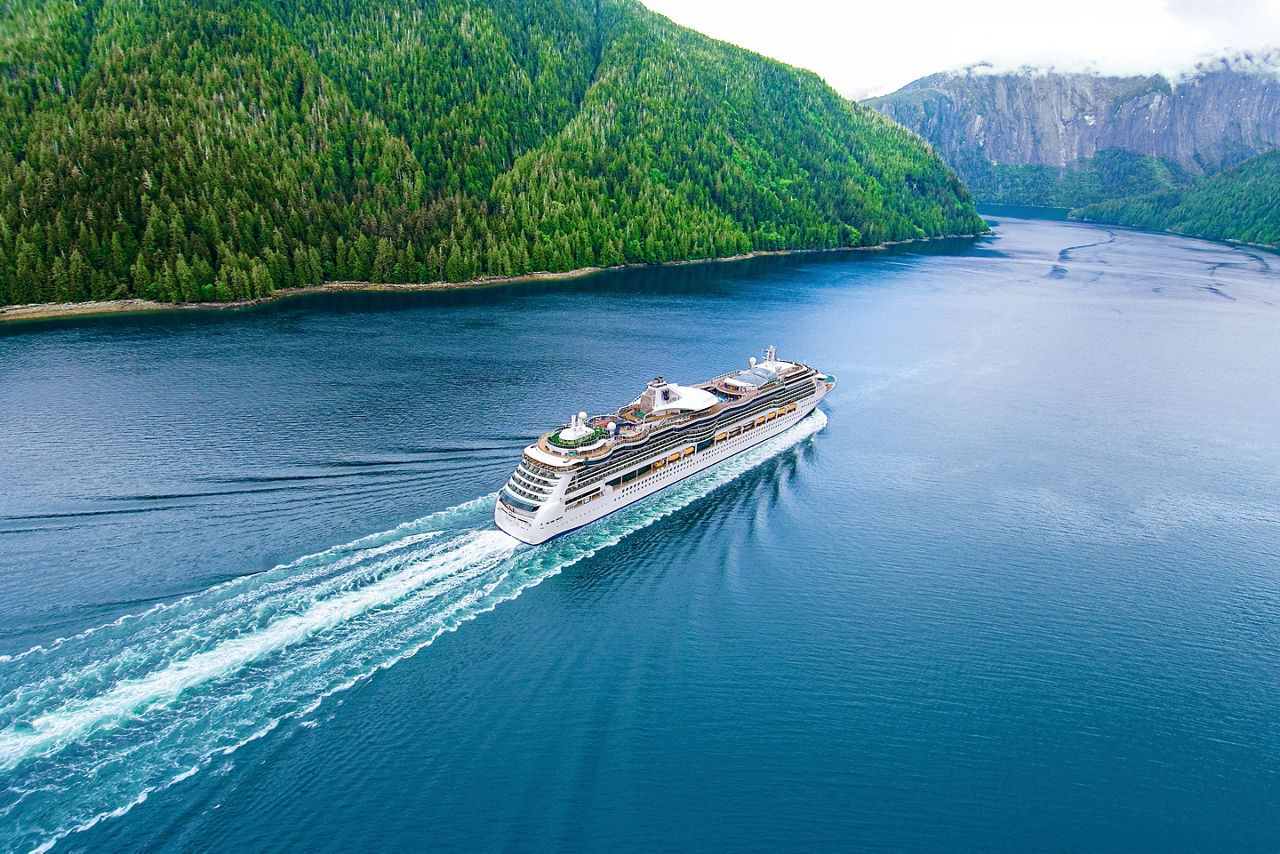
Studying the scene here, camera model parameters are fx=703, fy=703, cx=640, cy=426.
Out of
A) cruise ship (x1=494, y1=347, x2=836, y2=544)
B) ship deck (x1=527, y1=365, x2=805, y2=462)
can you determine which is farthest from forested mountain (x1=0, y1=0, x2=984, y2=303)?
cruise ship (x1=494, y1=347, x2=836, y2=544)

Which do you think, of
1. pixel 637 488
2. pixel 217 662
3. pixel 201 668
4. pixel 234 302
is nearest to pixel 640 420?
pixel 637 488

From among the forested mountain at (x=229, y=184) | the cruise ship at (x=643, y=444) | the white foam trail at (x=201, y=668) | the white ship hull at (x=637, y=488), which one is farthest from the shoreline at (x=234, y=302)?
the white foam trail at (x=201, y=668)

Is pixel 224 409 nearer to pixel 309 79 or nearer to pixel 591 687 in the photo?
pixel 591 687

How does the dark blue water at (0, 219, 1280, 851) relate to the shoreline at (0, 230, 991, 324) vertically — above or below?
below

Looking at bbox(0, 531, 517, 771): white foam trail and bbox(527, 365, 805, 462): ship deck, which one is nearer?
bbox(0, 531, 517, 771): white foam trail

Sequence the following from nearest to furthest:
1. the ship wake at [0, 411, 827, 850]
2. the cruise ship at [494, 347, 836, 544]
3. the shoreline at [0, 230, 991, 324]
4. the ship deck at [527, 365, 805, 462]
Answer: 1. the ship wake at [0, 411, 827, 850]
2. the cruise ship at [494, 347, 836, 544]
3. the ship deck at [527, 365, 805, 462]
4. the shoreline at [0, 230, 991, 324]

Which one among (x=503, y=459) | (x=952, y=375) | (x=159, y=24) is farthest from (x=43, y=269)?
(x=952, y=375)

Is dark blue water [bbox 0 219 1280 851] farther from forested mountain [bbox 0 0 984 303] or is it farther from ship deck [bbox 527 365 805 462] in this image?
forested mountain [bbox 0 0 984 303]
